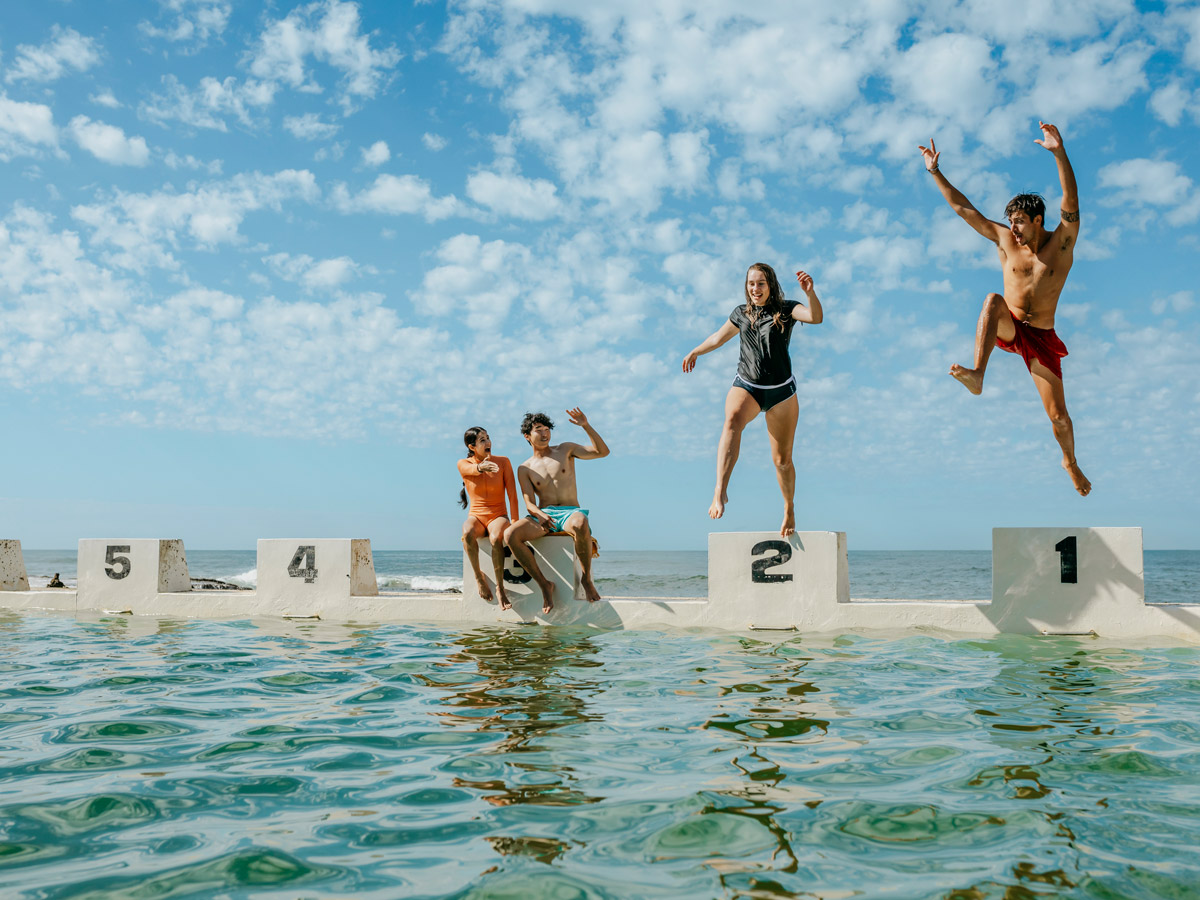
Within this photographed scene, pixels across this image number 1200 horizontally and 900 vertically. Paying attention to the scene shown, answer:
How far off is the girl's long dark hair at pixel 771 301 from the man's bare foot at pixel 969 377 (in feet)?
5.73

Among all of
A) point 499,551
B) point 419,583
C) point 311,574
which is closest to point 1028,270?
point 499,551

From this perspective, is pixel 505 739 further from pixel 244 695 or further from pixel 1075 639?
pixel 1075 639

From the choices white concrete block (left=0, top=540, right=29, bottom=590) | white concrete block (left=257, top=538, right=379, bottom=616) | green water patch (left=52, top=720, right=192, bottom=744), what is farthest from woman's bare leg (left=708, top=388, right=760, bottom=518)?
white concrete block (left=0, top=540, right=29, bottom=590)

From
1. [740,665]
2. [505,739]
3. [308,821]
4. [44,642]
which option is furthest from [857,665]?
[44,642]

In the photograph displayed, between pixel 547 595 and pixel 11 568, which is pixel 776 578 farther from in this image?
pixel 11 568

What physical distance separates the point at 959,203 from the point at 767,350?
197 cm

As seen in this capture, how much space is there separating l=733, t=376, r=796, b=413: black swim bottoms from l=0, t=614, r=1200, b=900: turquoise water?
287 centimetres

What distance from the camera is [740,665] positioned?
5.77 metres

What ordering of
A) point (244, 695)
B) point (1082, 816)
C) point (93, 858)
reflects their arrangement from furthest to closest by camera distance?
point (244, 695), point (1082, 816), point (93, 858)

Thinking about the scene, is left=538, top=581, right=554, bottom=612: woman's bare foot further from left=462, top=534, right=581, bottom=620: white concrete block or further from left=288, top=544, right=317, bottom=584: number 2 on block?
left=288, top=544, right=317, bottom=584: number 2 on block

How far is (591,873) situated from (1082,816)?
5.27ft

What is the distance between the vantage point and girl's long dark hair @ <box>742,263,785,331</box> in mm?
7805

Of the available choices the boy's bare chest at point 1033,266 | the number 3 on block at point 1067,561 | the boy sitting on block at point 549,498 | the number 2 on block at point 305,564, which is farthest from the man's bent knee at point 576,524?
the boy's bare chest at point 1033,266

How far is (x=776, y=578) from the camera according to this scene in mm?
8000
